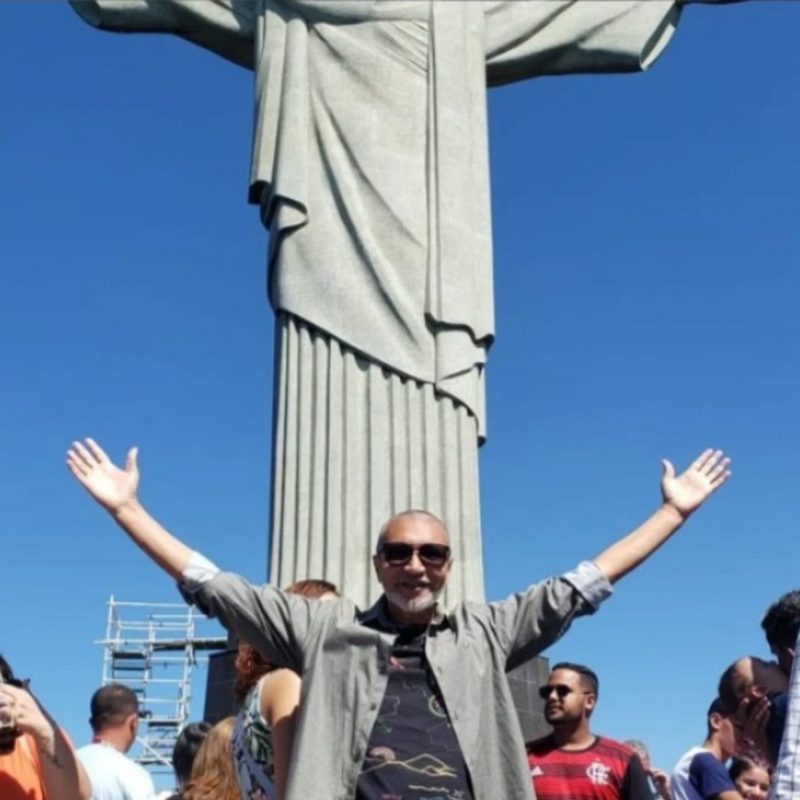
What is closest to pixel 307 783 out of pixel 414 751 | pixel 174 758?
pixel 414 751

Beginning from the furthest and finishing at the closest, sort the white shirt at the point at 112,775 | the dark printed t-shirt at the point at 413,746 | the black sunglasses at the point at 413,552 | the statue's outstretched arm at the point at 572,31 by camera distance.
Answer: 1. the statue's outstretched arm at the point at 572,31
2. the white shirt at the point at 112,775
3. the black sunglasses at the point at 413,552
4. the dark printed t-shirt at the point at 413,746

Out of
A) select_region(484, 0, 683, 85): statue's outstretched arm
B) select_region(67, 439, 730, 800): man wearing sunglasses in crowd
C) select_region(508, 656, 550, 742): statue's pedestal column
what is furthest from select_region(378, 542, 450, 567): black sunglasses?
select_region(484, 0, 683, 85): statue's outstretched arm

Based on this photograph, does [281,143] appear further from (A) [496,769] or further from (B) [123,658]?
(B) [123,658]

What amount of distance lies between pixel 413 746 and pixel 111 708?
2000 millimetres

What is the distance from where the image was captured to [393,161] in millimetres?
7766

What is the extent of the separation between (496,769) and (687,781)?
2.10m

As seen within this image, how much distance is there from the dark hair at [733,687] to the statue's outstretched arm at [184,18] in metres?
5.79

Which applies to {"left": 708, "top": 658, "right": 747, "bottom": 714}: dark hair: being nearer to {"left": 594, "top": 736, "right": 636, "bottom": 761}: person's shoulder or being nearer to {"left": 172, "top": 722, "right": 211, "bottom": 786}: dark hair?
{"left": 594, "top": 736, "right": 636, "bottom": 761}: person's shoulder

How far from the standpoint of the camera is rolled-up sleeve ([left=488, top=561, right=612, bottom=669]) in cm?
299

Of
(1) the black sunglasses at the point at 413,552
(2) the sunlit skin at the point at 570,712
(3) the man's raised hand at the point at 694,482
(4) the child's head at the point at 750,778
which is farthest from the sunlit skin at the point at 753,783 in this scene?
(1) the black sunglasses at the point at 413,552

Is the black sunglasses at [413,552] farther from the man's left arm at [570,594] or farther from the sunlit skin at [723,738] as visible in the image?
the sunlit skin at [723,738]

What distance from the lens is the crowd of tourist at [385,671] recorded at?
2814mm

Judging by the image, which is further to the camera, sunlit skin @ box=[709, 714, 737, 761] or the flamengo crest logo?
sunlit skin @ box=[709, 714, 737, 761]

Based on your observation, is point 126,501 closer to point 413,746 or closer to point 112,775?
point 413,746
